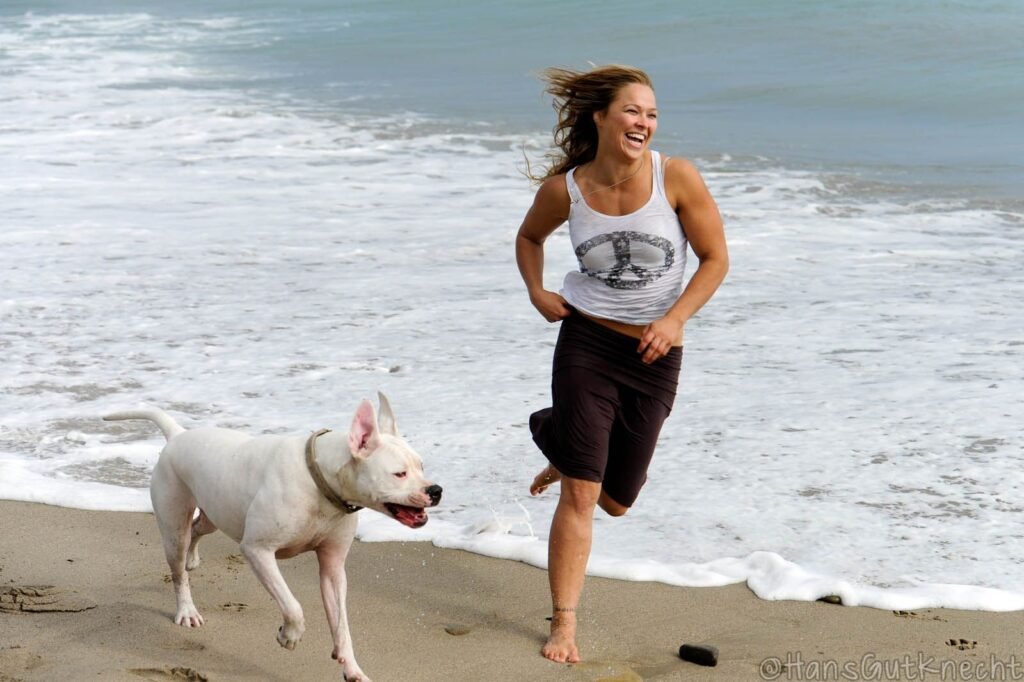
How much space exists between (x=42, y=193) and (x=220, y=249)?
133 inches

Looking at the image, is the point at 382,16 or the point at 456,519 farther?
the point at 382,16

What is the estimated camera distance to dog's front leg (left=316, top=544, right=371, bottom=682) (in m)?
4.27

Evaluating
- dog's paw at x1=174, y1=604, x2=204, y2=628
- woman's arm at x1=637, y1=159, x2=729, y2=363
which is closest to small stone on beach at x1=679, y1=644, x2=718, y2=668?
woman's arm at x1=637, y1=159, x2=729, y2=363

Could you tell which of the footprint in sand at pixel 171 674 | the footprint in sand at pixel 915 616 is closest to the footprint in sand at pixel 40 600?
the footprint in sand at pixel 171 674

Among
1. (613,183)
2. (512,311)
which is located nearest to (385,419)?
(613,183)

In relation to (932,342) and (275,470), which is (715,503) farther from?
(932,342)

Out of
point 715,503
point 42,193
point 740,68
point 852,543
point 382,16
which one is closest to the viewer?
point 852,543

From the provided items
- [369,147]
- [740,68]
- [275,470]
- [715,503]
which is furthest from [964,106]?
[275,470]

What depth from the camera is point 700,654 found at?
451cm

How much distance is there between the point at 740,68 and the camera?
2548cm

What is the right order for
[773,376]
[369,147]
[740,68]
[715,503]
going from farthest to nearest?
[740,68], [369,147], [773,376], [715,503]

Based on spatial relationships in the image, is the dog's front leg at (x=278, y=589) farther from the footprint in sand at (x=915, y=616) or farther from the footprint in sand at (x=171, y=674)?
the footprint in sand at (x=915, y=616)

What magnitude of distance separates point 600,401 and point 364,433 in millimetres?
967

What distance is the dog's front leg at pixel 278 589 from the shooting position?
4145mm
